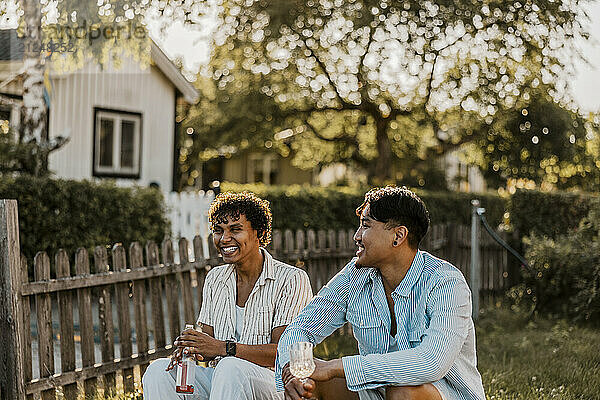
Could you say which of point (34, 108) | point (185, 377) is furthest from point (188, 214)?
point (185, 377)

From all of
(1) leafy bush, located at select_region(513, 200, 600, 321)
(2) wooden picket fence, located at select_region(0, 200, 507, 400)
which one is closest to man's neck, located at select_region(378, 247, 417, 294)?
(2) wooden picket fence, located at select_region(0, 200, 507, 400)

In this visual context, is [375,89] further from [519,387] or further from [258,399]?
[258,399]

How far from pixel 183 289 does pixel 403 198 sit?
10.7 ft

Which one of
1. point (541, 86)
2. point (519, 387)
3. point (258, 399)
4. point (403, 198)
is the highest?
point (541, 86)

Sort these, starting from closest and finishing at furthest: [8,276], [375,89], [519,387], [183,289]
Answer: [8,276]
[519,387]
[183,289]
[375,89]

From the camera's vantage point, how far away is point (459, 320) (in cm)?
364

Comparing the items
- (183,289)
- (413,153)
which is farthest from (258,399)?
(413,153)

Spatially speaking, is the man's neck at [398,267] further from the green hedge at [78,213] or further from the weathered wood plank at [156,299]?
the green hedge at [78,213]

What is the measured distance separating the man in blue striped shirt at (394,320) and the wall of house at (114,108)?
13.7m

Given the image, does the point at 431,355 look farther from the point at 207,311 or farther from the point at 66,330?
the point at 66,330

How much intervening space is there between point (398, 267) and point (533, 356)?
3.98 meters

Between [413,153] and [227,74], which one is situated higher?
[227,74]

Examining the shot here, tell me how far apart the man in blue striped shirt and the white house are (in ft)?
44.2

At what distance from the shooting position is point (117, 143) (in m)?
18.3
